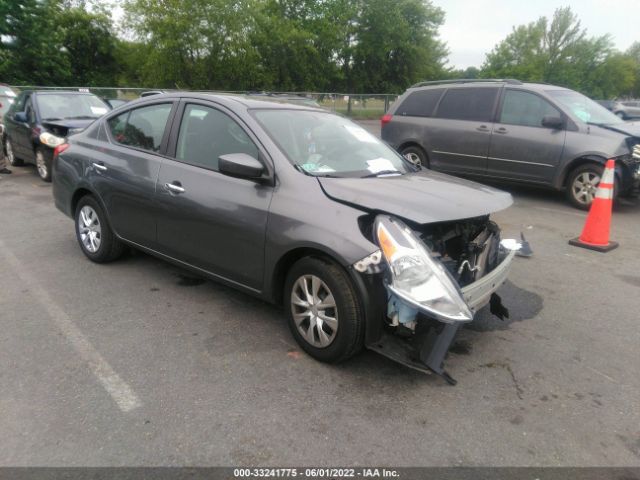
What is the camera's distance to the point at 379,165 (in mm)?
3885

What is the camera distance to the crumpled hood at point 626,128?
Result: 7403mm

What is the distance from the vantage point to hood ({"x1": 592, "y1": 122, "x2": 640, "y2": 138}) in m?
7.41

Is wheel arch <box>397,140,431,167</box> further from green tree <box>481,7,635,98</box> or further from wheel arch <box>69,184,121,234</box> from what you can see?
green tree <box>481,7,635,98</box>

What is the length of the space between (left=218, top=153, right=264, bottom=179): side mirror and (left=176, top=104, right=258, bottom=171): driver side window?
0.62ft

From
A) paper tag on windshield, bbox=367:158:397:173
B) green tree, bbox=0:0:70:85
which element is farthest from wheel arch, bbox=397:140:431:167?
green tree, bbox=0:0:70:85

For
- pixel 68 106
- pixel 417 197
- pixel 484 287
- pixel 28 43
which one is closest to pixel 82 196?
pixel 417 197

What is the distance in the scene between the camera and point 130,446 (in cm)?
246

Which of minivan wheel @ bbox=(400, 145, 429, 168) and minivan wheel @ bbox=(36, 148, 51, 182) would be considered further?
minivan wheel @ bbox=(400, 145, 429, 168)

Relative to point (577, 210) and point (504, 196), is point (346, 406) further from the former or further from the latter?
point (577, 210)

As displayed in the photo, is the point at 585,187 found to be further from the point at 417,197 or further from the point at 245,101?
the point at 245,101

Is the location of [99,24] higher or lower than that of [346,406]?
higher

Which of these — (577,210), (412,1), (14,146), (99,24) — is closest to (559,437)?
(577,210)

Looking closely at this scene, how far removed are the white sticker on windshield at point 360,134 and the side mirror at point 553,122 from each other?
4.53m

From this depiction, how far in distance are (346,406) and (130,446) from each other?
1145 millimetres
